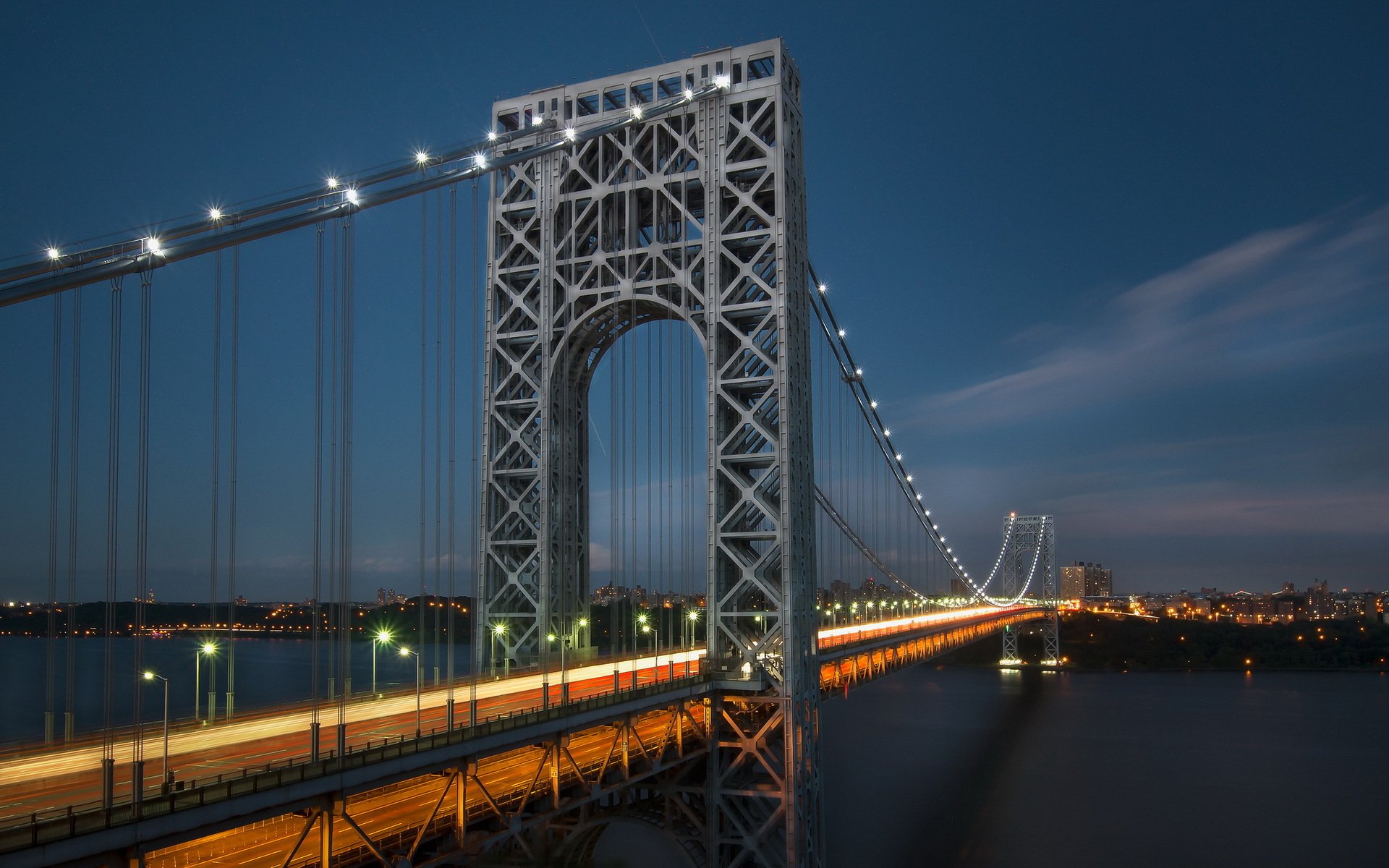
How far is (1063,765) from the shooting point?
54844 mm

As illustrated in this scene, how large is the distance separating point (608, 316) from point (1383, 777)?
48206mm

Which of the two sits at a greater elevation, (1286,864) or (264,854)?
(264,854)

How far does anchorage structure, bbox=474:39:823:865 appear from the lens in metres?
24.5

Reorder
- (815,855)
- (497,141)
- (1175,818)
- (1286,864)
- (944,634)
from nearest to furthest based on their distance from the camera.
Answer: (497,141), (815,855), (1286,864), (1175,818), (944,634)

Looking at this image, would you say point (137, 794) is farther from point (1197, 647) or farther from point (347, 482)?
point (1197, 647)

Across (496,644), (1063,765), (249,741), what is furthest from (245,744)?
(1063,765)

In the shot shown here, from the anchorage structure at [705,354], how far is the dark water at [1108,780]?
13917mm

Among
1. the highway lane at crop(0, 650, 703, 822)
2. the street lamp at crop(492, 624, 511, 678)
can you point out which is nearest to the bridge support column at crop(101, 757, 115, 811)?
the highway lane at crop(0, 650, 703, 822)

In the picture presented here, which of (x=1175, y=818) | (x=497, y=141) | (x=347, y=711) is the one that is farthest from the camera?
(x=1175, y=818)

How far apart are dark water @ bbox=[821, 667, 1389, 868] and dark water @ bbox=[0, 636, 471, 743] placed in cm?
2001

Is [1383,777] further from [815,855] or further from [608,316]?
[608,316]

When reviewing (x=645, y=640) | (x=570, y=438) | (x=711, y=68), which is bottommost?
(x=645, y=640)

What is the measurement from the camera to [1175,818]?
42688mm

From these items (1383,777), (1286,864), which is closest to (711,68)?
(1286,864)
